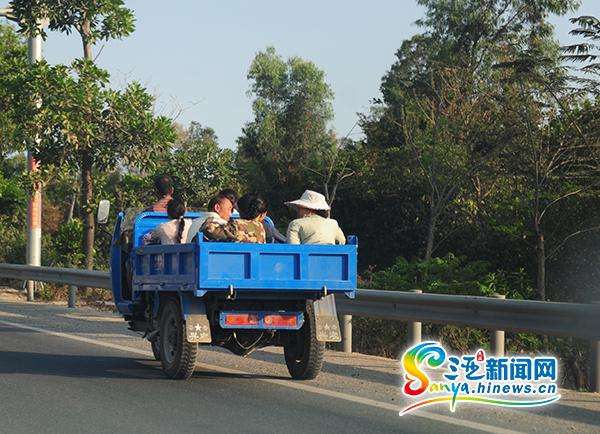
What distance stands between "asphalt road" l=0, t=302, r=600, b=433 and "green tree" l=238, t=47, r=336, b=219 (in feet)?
103

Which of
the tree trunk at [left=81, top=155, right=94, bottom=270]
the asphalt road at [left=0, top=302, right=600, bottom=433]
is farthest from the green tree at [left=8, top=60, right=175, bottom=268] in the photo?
the asphalt road at [left=0, top=302, right=600, bottom=433]

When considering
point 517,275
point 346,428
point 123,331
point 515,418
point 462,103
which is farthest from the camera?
point 462,103

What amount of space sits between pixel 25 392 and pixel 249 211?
9.29ft

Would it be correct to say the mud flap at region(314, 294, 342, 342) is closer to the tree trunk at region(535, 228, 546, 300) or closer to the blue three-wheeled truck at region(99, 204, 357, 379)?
the blue three-wheeled truck at region(99, 204, 357, 379)

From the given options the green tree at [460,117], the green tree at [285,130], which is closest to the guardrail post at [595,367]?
the green tree at [460,117]

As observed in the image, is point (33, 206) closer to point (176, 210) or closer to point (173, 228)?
point (176, 210)

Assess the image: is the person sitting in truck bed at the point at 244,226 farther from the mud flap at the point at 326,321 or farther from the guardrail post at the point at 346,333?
the guardrail post at the point at 346,333

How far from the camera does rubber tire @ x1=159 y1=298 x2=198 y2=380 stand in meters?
11.1

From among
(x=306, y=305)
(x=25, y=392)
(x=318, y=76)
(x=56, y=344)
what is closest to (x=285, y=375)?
(x=306, y=305)

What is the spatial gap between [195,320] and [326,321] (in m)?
1.33

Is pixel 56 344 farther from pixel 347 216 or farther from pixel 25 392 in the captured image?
pixel 347 216

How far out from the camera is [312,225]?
1148 centimetres

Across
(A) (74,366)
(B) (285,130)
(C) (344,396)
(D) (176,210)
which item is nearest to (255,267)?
(C) (344,396)

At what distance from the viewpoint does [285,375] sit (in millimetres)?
11883
